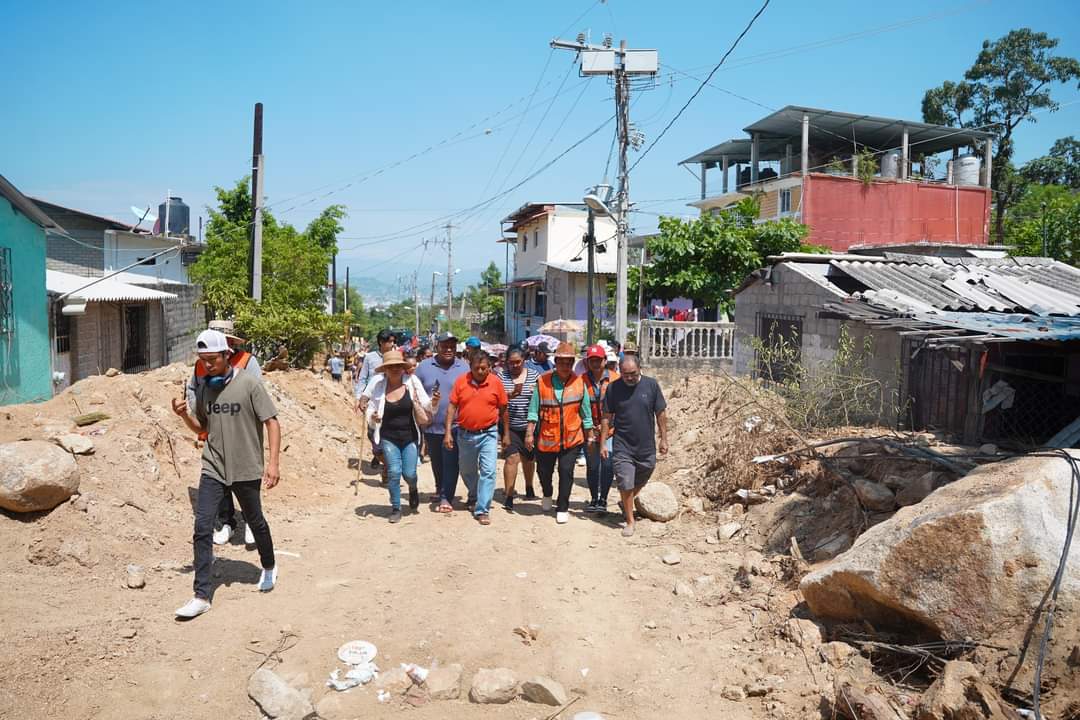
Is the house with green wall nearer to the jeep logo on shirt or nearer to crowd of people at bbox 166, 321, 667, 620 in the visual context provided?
crowd of people at bbox 166, 321, 667, 620

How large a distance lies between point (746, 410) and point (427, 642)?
619 centimetres

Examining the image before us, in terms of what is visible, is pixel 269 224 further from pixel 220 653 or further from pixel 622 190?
pixel 220 653

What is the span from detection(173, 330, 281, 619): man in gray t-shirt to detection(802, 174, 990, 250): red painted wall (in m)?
26.3

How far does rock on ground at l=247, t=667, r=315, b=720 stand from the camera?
13.4ft

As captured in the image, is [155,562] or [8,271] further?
[8,271]

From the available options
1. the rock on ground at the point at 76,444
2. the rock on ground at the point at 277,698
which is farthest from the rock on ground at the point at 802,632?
the rock on ground at the point at 76,444

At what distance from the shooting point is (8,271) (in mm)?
11211

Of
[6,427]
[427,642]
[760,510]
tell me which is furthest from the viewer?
[760,510]


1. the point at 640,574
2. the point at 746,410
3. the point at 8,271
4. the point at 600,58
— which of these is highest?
the point at 600,58

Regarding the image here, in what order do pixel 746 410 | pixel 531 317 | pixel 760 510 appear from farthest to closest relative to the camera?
pixel 531 317 → pixel 746 410 → pixel 760 510

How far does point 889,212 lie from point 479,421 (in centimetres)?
2715

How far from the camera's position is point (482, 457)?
25.2 ft

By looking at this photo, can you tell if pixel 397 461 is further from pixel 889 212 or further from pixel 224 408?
pixel 889 212

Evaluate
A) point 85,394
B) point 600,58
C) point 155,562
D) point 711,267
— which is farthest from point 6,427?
point 711,267
